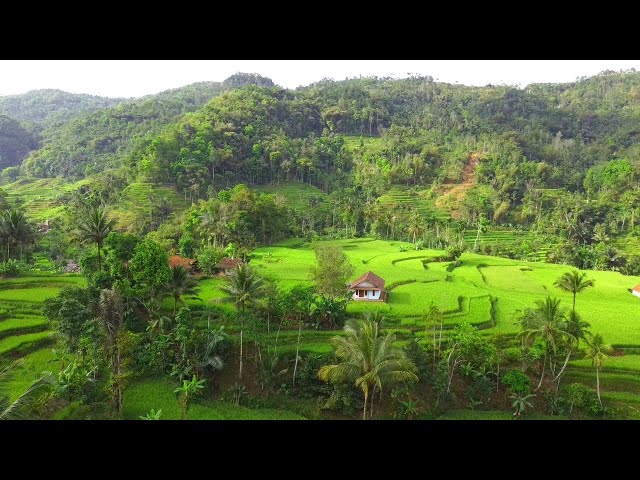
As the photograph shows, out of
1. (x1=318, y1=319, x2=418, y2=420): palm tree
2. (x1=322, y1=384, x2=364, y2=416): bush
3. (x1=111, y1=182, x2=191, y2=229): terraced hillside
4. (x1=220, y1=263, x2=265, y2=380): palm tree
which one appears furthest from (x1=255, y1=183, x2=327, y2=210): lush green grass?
(x1=318, y1=319, x2=418, y2=420): palm tree

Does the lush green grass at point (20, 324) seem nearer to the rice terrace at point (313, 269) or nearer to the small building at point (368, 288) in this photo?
the rice terrace at point (313, 269)

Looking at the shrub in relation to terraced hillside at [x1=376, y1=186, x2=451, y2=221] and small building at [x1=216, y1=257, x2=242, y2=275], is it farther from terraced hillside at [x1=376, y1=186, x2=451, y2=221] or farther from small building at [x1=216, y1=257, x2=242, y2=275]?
terraced hillside at [x1=376, y1=186, x2=451, y2=221]

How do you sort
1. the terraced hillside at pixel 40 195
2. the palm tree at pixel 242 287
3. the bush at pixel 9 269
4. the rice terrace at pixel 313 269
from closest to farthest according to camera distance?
the rice terrace at pixel 313 269 → the palm tree at pixel 242 287 → the bush at pixel 9 269 → the terraced hillside at pixel 40 195

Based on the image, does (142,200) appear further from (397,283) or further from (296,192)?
(397,283)

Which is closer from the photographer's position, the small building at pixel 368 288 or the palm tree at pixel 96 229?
the palm tree at pixel 96 229

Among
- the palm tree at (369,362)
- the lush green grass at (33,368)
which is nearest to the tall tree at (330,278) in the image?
the palm tree at (369,362)

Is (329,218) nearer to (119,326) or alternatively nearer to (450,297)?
(450,297)

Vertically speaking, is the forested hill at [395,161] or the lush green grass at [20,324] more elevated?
the forested hill at [395,161]
